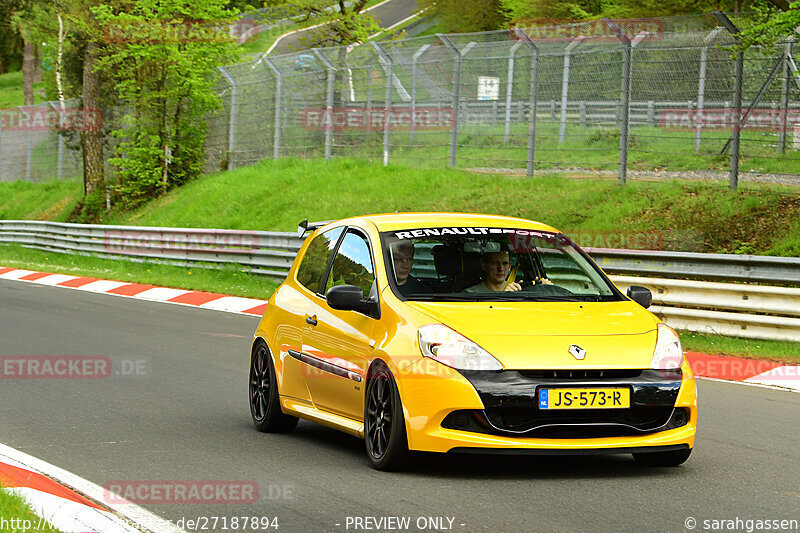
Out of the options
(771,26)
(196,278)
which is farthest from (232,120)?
(771,26)

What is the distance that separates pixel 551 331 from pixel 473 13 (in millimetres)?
69309

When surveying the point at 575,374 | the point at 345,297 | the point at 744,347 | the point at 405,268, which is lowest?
the point at 744,347

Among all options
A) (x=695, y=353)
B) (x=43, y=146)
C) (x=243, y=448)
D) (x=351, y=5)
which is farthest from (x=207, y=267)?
(x=43, y=146)

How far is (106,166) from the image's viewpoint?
39.5 meters

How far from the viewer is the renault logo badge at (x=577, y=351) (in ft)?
20.9

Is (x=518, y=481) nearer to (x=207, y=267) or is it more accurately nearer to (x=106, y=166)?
(x=207, y=267)

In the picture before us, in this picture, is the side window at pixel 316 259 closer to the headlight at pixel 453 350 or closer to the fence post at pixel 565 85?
the headlight at pixel 453 350

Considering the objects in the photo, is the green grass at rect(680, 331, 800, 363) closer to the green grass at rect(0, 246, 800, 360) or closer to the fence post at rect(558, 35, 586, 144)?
the green grass at rect(0, 246, 800, 360)

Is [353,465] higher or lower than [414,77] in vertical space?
lower

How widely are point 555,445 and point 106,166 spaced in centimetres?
3496

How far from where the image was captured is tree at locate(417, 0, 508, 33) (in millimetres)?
73938

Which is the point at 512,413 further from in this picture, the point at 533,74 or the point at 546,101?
the point at 533,74

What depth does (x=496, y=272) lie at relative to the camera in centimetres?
763

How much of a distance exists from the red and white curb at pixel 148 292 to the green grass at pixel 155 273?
344 millimetres
